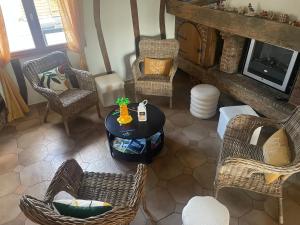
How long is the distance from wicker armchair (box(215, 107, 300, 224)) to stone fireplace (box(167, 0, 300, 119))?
0.73 m

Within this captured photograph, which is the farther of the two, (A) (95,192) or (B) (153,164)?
(B) (153,164)

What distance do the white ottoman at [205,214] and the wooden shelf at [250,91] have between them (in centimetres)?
150

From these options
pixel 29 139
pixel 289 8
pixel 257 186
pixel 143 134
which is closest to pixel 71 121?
pixel 29 139

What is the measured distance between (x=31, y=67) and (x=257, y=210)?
2.71 meters

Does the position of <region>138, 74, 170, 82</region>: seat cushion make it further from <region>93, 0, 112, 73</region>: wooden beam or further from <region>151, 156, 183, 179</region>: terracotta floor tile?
<region>151, 156, 183, 179</region>: terracotta floor tile

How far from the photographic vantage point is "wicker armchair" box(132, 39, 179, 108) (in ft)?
9.82

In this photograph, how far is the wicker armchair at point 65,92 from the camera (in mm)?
2543

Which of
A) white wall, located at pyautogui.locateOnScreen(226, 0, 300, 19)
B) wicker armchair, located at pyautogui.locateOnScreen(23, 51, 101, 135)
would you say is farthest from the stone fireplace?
wicker armchair, located at pyautogui.locateOnScreen(23, 51, 101, 135)

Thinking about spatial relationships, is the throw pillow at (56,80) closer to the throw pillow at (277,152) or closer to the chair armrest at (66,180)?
the chair armrest at (66,180)

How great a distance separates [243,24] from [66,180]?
237cm

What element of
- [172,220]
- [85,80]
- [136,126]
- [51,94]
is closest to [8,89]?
[51,94]

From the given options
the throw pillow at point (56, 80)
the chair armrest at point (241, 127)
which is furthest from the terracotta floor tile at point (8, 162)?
the chair armrest at point (241, 127)

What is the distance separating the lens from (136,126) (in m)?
2.20

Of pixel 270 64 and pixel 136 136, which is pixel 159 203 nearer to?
pixel 136 136
